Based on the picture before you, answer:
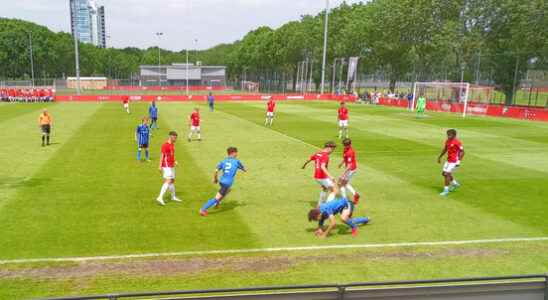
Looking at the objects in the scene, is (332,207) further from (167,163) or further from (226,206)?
(167,163)

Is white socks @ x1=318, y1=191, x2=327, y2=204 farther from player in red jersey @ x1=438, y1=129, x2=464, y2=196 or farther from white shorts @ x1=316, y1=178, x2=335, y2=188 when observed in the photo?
player in red jersey @ x1=438, y1=129, x2=464, y2=196

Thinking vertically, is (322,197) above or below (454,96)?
below

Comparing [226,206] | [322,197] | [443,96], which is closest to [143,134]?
[226,206]

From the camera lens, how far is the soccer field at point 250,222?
8.45 meters

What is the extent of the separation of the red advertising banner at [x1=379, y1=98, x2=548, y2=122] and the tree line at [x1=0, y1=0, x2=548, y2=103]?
6339 millimetres

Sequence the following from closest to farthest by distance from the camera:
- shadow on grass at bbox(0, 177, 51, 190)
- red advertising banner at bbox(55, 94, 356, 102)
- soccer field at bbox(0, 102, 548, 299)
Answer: soccer field at bbox(0, 102, 548, 299) → shadow on grass at bbox(0, 177, 51, 190) → red advertising banner at bbox(55, 94, 356, 102)

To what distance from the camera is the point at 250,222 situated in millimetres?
11453

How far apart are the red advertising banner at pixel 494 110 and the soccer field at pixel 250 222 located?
2084 centimetres

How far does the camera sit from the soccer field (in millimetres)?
8445

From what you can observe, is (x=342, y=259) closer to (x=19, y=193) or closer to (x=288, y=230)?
(x=288, y=230)

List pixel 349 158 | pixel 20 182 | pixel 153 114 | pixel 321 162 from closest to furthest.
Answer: pixel 321 162
pixel 349 158
pixel 20 182
pixel 153 114

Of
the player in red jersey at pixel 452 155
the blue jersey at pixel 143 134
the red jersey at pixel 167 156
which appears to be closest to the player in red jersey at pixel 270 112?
the blue jersey at pixel 143 134

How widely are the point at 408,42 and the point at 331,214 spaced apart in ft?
197

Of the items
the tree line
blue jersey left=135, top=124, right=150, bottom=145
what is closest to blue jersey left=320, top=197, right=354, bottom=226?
blue jersey left=135, top=124, right=150, bottom=145
